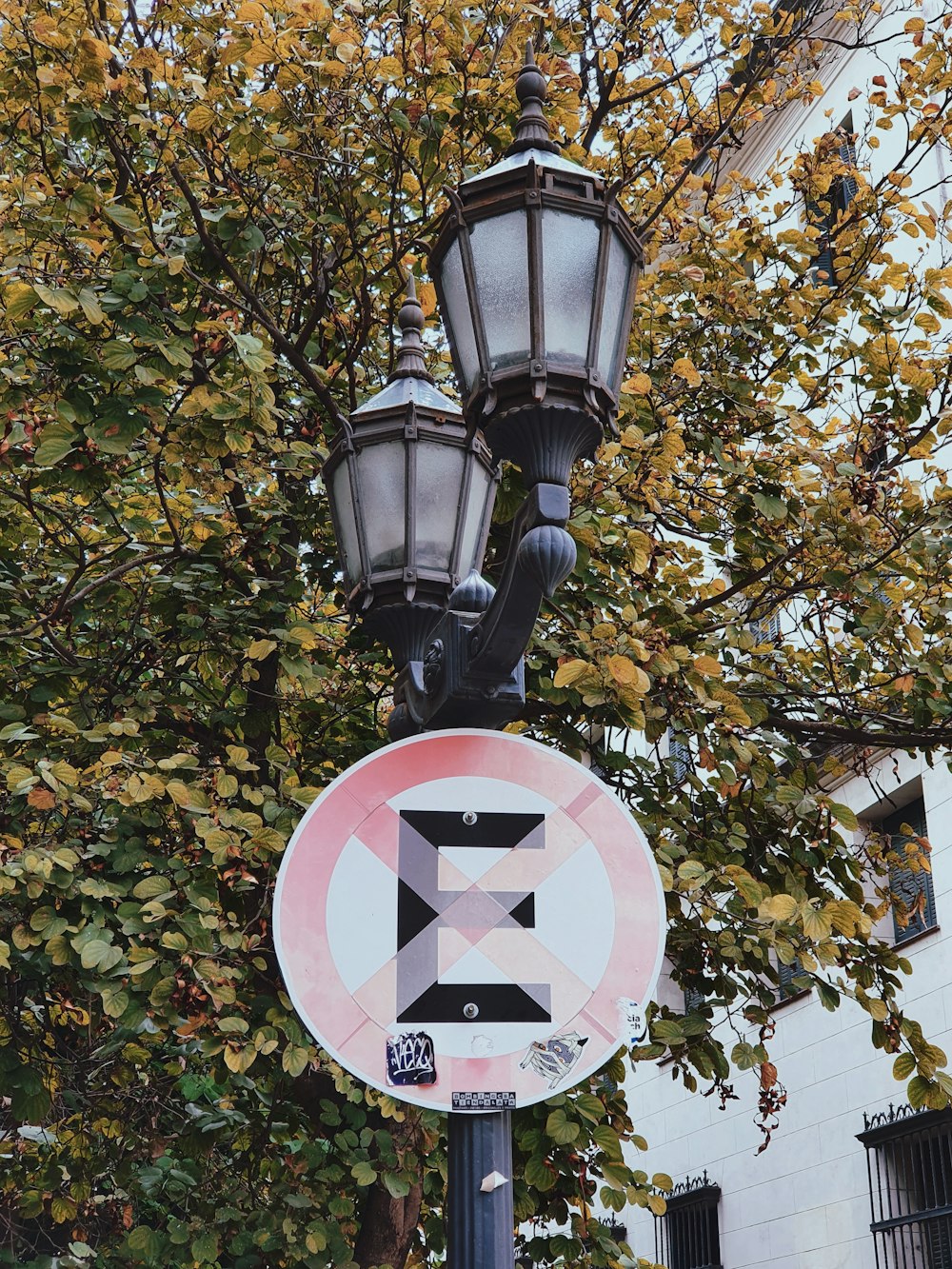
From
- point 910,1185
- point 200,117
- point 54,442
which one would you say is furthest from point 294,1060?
point 910,1185

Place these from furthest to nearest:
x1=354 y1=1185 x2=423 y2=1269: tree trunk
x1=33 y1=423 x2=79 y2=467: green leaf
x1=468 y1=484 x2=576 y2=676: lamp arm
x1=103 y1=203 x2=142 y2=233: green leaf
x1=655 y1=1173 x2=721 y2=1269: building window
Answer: x1=655 y1=1173 x2=721 y2=1269: building window < x1=354 y1=1185 x2=423 y2=1269: tree trunk < x1=103 y1=203 x2=142 y2=233: green leaf < x1=33 y1=423 x2=79 y2=467: green leaf < x1=468 y1=484 x2=576 y2=676: lamp arm

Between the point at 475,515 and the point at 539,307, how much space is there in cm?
130

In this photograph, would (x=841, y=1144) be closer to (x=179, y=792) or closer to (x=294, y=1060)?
(x=294, y=1060)

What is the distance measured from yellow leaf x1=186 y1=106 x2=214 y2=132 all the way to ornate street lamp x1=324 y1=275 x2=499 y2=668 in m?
2.51

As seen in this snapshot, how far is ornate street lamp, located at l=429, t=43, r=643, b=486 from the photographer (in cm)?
276

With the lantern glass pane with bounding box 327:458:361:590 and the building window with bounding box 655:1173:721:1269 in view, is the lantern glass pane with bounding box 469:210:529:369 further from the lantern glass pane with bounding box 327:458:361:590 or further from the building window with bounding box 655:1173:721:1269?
the building window with bounding box 655:1173:721:1269

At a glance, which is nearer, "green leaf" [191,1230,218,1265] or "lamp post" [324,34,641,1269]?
"lamp post" [324,34,641,1269]

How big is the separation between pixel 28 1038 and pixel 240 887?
5.31ft

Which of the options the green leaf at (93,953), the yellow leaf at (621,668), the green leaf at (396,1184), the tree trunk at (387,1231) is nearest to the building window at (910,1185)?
the tree trunk at (387,1231)

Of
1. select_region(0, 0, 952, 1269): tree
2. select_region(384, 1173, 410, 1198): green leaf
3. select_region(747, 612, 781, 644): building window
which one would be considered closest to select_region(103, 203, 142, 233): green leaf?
select_region(0, 0, 952, 1269): tree

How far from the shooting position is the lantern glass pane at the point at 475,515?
3959 mm

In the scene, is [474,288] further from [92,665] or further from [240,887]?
[92,665]

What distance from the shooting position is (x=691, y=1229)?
16.0 metres

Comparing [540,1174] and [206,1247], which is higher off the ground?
[540,1174]
